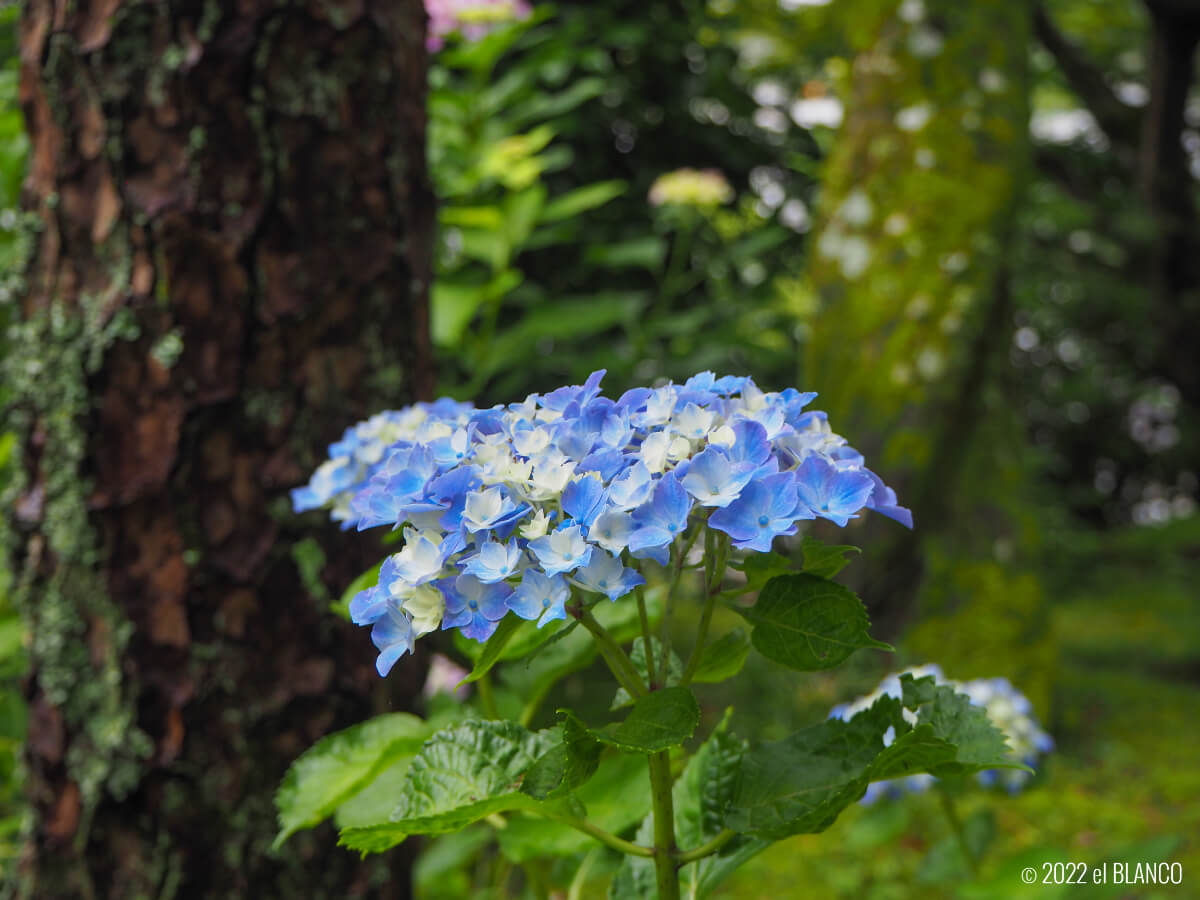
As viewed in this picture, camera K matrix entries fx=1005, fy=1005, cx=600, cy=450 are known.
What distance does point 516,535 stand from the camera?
0.65 m

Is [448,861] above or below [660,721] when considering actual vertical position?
below

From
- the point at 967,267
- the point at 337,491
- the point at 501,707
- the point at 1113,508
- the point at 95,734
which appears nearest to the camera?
the point at 337,491

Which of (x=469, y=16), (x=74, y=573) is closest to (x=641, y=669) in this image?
(x=74, y=573)

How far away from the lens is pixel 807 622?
705 mm

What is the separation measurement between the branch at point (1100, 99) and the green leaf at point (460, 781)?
16.1ft

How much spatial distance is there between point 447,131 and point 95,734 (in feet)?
5.64

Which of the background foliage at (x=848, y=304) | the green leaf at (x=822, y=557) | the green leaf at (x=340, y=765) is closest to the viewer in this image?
the green leaf at (x=822, y=557)

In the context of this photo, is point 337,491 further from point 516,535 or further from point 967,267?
point 967,267

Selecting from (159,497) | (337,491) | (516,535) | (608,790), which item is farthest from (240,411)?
(516,535)

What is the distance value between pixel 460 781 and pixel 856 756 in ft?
1.02

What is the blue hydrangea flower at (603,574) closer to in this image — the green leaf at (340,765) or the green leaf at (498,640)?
the green leaf at (498,640)

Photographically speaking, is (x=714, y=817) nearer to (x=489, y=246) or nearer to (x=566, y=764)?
(x=566, y=764)

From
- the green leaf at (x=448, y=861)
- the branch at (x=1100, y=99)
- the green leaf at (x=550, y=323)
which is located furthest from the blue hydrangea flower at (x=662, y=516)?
the branch at (x=1100, y=99)

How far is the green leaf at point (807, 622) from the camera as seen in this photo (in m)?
0.69
